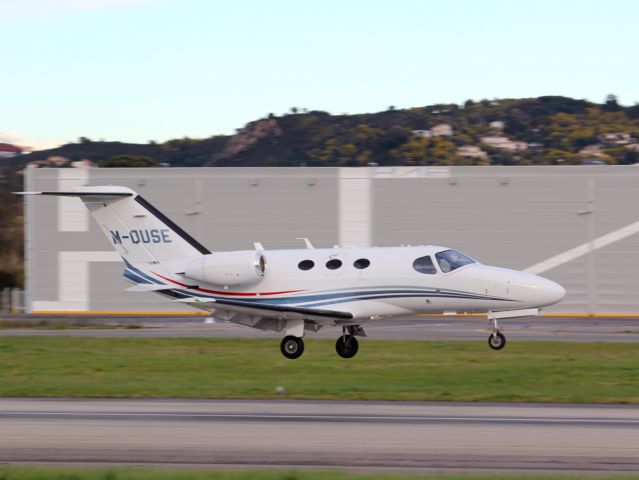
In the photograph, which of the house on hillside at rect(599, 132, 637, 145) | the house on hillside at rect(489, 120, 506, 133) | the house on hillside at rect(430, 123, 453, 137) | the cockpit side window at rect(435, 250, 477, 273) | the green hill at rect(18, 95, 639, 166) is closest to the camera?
the cockpit side window at rect(435, 250, 477, 273)

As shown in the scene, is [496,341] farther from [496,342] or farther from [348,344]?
[348,344]

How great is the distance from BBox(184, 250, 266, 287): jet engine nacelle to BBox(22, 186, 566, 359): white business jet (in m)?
0.02

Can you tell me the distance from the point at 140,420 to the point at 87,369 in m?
8.78

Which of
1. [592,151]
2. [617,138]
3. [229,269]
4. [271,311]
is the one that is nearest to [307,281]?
[271,311]

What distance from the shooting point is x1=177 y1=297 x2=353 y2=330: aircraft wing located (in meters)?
24.1

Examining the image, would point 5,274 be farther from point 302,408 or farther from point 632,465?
point 632,465

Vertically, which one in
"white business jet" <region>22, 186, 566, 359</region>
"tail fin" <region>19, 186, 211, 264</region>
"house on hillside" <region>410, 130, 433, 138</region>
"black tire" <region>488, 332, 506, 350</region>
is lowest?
"black tire" <region>488, 332, 506, 350</region>

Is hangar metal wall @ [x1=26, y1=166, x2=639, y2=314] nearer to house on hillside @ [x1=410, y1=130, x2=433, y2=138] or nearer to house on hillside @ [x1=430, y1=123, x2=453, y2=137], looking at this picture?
house on hillside @ [x1=410, y1=130, x2=433, y2=138]

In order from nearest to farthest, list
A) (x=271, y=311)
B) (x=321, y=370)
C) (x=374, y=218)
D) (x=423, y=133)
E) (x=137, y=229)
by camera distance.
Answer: (x=321, y=370) → (x=271, y=311) → (x=137, y=229) → (x=374, y=218) → (x=423, y=133)

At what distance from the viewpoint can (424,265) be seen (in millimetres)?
24172

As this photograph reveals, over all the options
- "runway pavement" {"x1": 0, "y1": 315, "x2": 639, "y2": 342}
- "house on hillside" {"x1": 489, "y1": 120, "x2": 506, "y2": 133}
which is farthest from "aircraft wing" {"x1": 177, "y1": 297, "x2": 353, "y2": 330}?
"house on hillside" {"x1": 489, "y1": 120, "x2": 506, "y2": 133}

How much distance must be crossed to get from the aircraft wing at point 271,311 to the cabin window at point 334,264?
3.82ft

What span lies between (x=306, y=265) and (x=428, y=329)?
13307mm

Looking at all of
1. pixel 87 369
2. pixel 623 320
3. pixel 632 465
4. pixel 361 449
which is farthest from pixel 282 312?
pixel 623 320
